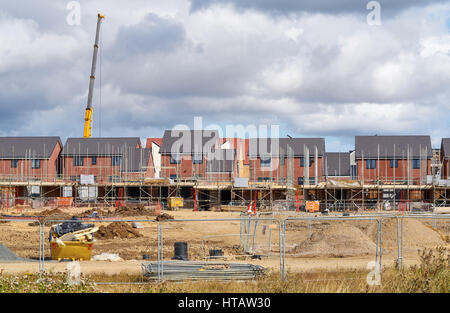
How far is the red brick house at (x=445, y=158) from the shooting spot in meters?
67.1

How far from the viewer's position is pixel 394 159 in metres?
65.5

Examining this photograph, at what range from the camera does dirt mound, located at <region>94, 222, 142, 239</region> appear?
108 feet

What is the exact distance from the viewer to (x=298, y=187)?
61.4 m

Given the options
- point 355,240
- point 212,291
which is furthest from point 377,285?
point 355,240

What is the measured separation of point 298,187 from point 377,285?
48.2 meters

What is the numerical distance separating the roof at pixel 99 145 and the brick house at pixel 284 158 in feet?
54.7

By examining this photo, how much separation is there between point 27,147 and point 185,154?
21.1 metres

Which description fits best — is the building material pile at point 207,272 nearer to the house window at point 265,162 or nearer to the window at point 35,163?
the house window at point 265,162

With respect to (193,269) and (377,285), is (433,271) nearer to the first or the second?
(377,285)

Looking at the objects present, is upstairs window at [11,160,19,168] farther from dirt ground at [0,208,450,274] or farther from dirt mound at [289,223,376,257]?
dirt mound at [289,223,376,257]

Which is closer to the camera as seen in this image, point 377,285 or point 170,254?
point 377,285

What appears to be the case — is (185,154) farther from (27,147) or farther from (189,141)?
(27,147)

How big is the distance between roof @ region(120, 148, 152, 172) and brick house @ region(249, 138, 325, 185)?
46.0 feet

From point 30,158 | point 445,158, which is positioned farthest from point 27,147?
point 445,158
